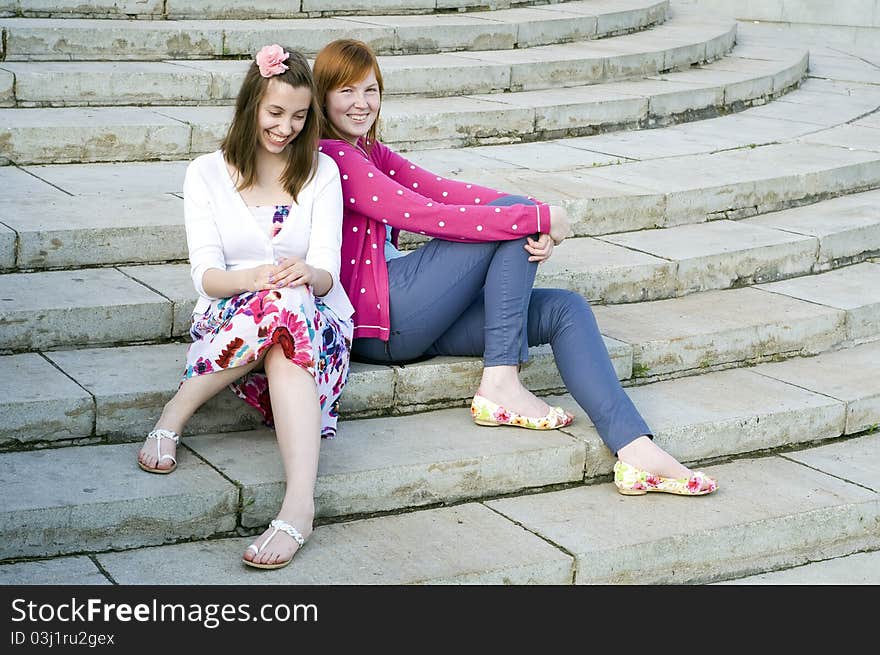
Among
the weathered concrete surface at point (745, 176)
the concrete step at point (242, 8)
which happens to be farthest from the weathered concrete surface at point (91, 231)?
the concrete step at point (242, 8)

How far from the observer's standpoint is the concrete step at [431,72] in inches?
229

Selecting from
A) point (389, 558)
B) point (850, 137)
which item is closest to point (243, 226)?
point (389, 558)

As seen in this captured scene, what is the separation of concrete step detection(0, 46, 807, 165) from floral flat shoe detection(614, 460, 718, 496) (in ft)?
8.78

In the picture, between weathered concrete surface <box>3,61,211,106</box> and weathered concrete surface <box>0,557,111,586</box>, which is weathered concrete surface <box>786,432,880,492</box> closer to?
weathered concrete surface <box>0,557,111,586</box>

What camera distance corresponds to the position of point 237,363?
3494 mm

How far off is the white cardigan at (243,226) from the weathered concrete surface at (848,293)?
7.47 ft

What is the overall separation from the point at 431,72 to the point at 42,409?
3.62m

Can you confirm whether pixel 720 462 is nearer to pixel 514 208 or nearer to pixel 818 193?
pixel 514 208

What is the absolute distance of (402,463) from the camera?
3691 mm

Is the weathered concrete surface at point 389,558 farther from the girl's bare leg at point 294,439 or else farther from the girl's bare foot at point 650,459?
the girl's bare foot at point 650,459

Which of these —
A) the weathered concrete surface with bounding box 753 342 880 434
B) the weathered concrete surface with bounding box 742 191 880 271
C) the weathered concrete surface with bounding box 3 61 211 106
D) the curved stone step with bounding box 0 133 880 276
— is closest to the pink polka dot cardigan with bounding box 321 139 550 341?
the curved stone step with bounding box 0 133 880 276

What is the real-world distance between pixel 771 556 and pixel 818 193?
2.83 metres

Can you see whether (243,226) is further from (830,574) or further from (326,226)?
(830,574)
